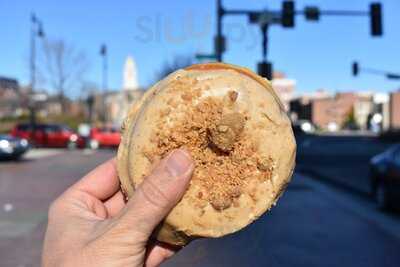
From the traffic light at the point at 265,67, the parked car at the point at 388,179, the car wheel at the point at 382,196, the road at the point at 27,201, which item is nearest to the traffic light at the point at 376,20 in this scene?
the traffic light at the point at 265,67

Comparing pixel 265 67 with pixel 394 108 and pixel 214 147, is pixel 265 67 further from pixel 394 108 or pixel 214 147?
pixel 394 108

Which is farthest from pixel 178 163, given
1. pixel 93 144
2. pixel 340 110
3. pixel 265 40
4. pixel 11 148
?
pixel 340 110

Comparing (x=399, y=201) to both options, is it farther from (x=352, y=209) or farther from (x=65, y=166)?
(x=65, y=166)

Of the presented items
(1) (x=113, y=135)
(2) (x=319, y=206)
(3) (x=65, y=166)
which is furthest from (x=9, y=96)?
(2) (x=319, y=206)

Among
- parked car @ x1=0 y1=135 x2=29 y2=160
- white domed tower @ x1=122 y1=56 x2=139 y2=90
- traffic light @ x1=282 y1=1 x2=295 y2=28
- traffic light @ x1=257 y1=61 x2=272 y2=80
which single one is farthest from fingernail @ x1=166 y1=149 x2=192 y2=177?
white domed tower @ x1=122 y1=56 x2=139 y2=90

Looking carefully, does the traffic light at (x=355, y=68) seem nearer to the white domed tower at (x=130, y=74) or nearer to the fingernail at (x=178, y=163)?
the fingernail at (x=178, y=163)

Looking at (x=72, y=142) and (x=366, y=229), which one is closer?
(x=366, y=229)

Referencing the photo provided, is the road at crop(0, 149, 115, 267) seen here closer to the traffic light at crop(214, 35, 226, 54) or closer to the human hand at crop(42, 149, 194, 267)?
the human hand at crop(42, 149, 194, 267)
